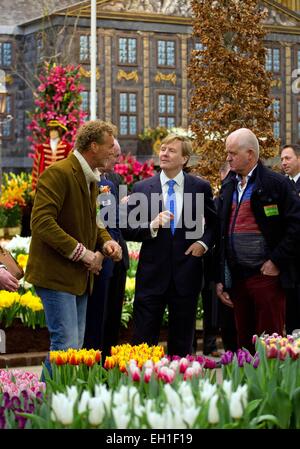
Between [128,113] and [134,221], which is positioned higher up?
[128,113]

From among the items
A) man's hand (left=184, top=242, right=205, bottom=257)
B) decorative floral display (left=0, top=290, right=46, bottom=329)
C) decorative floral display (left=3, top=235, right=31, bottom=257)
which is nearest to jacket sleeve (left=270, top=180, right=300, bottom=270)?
man's hand (left=184, top=242, right=205, bottom=257)

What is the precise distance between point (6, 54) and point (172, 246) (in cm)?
2637

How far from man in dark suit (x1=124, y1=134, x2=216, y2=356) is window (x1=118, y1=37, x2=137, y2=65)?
25539 millimetres

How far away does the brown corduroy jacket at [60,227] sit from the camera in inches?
252

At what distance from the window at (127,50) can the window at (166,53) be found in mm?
780

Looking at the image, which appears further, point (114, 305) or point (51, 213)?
point (114, 305)

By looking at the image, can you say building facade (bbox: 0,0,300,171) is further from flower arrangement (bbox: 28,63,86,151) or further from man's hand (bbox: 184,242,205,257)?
man's hand (bbox: 184,242,205,257)

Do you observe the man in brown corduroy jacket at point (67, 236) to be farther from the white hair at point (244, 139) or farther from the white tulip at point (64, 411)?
the white tulip at point (64, 411)

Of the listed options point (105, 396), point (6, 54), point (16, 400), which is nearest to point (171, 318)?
point (16, 400)

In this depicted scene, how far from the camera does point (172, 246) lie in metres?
Result: 7.36

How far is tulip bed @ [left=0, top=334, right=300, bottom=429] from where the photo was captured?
141 inches

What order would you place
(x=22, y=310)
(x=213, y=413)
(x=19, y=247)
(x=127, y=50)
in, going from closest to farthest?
(x=213, y=413), (x=22, y=310), (x=19, y=247), (x=127, y=50)

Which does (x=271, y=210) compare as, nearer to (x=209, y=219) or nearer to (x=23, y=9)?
(x=209, y=219)

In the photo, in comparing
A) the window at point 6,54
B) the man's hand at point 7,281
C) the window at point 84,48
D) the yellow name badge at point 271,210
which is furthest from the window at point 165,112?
the man's hand at point 7,281
